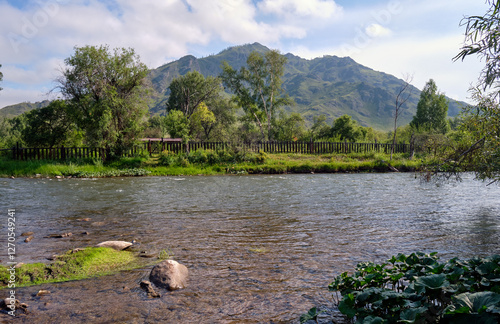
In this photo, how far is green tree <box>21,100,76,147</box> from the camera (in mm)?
28281

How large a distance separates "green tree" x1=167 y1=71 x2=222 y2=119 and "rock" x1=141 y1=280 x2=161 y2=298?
133 ft

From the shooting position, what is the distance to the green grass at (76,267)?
5.21 m

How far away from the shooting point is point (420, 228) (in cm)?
902

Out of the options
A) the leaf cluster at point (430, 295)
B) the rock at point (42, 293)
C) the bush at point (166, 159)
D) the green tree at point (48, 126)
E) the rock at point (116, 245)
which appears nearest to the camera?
the leaf cluster at point (430, 295)

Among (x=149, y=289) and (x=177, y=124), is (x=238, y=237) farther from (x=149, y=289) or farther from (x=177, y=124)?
(x=177, y=124)

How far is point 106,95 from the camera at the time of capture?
2647 cm

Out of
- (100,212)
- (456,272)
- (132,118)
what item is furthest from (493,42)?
(132,118)

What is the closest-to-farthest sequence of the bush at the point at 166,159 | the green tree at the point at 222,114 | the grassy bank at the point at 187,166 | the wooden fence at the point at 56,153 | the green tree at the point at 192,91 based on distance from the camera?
the grassy bank at the point at 187,166
the wooden fence at the point at 56,153
the bush at the point at 166,159
the green tree at the point at 192,91
the green tree at the point at 222,114

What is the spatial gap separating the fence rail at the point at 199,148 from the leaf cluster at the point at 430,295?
81.9ft

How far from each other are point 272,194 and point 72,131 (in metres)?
23.6

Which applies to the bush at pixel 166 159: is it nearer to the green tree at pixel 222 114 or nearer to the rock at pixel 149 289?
the rock at pixel 149 289

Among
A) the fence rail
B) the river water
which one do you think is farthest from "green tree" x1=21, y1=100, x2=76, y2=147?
the river water

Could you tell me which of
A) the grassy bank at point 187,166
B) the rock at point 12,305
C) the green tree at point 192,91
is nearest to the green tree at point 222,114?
the green tree at point 192,91

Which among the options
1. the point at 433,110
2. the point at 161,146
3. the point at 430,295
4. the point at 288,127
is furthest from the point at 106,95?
the point at 433,110
